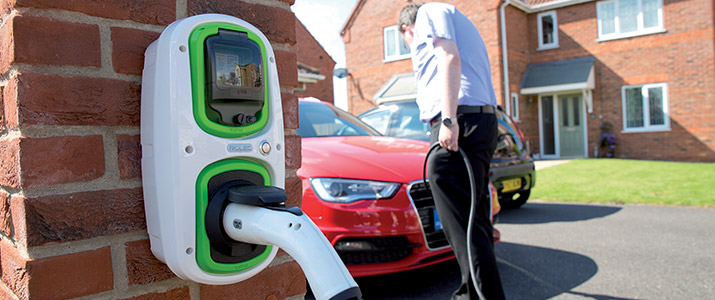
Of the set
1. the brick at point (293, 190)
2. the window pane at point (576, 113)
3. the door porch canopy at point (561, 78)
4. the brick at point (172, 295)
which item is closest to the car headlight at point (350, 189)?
the brick at point (293, 190)

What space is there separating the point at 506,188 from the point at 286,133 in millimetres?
5572

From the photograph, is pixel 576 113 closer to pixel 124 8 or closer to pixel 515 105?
pixel 515 105

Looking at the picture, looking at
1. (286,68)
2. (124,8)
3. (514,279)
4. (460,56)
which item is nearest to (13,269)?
(124,8)

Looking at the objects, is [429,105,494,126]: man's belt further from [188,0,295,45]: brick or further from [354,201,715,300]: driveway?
[188,0,295,45]: brick

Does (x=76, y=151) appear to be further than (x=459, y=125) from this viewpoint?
No

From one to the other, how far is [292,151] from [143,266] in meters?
0.34

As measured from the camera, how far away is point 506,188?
6.16m

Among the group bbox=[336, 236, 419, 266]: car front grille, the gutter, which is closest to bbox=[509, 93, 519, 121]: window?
the gutter

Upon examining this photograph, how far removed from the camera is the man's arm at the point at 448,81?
230 centimetres

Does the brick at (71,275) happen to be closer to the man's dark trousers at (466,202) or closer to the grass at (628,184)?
the man's dark trousers at (466,202)

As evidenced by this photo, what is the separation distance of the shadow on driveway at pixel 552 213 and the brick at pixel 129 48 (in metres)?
5.89

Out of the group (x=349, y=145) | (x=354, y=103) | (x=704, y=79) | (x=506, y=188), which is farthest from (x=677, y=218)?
(x=354, y=103)

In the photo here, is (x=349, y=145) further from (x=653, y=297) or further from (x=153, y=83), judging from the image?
(x=153, y=83)

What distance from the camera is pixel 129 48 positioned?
2.55 ft
